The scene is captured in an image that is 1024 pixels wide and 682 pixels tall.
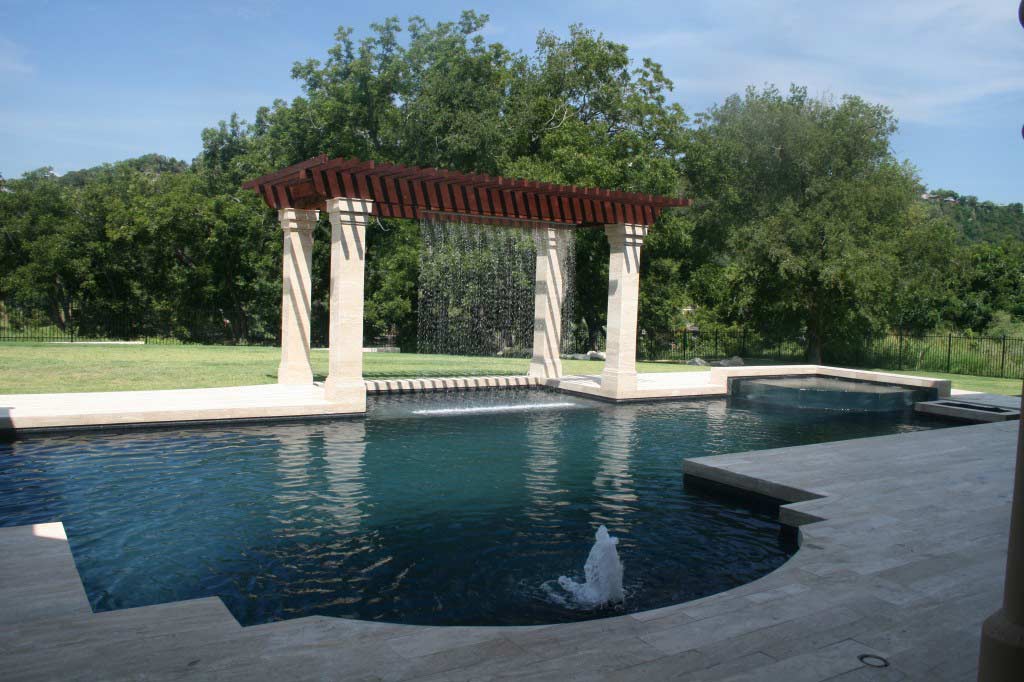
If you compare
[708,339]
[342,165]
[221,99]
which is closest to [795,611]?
[342,165]

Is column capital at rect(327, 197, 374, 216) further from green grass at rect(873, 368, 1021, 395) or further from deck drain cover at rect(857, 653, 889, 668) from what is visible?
green grass at rect(873, 368, 1021, 395)

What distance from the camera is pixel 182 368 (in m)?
19.6

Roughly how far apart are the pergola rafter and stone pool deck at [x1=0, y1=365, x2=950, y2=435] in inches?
156

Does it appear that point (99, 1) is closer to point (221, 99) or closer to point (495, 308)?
point (221, 99)

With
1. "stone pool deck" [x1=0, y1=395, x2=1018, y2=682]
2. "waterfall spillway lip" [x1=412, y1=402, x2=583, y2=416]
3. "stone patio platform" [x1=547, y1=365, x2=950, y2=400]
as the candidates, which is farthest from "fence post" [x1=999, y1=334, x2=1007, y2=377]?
"stone pool deck" [x1=0, y1=395, x2=1018, y2=682]

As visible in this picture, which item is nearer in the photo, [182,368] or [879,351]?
[182,368]

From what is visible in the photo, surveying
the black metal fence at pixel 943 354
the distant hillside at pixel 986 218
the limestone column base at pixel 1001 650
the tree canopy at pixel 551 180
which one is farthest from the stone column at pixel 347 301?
the distant hillside at pixel 986 218

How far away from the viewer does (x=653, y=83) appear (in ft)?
123

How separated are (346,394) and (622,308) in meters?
6.95

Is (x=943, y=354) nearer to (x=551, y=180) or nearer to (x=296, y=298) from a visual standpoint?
(x=551, y=180)

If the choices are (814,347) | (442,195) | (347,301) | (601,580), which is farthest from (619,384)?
(814,347)

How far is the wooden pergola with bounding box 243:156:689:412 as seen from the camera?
47.2ft

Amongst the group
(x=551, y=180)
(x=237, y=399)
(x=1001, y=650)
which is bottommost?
(x=237, y=399)

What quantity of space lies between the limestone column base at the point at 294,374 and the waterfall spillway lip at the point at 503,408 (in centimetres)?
362
